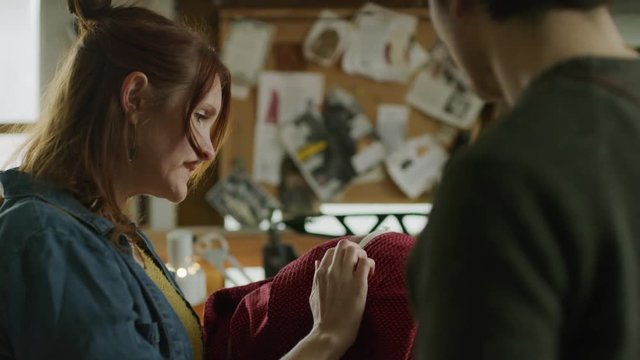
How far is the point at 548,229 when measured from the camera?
448 mm

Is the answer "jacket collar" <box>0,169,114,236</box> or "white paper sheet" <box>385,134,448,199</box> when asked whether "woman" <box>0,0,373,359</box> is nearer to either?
"jacket collar" <box>0,169,114,236</box>

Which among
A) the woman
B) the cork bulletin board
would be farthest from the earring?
the cork bulletin board

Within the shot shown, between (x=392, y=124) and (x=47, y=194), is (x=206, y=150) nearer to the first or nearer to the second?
(x=47, y=194)

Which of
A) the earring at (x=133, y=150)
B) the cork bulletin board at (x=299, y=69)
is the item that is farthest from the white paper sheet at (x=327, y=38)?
the earring at (x=133, y=150)

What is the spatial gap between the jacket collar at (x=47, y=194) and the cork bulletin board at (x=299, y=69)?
1.64 m

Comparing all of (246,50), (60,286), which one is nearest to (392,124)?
(246,50)

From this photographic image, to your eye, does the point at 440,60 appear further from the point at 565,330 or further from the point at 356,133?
the point at 565,330

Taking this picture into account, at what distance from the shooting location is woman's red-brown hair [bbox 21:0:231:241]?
973 mm

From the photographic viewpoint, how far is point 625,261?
46cm

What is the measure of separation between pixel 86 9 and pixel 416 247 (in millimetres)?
694

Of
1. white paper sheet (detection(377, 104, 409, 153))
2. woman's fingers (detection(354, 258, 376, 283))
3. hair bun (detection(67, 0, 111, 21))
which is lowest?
white paper sheet (detection(377, 104, 409, 153))

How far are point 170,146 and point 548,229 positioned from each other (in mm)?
679

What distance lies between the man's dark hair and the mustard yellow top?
697 mm

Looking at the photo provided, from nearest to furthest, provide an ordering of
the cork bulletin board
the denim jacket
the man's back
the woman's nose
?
the man's back
the denim jacket
the woman's nose
the cork bulletin board
